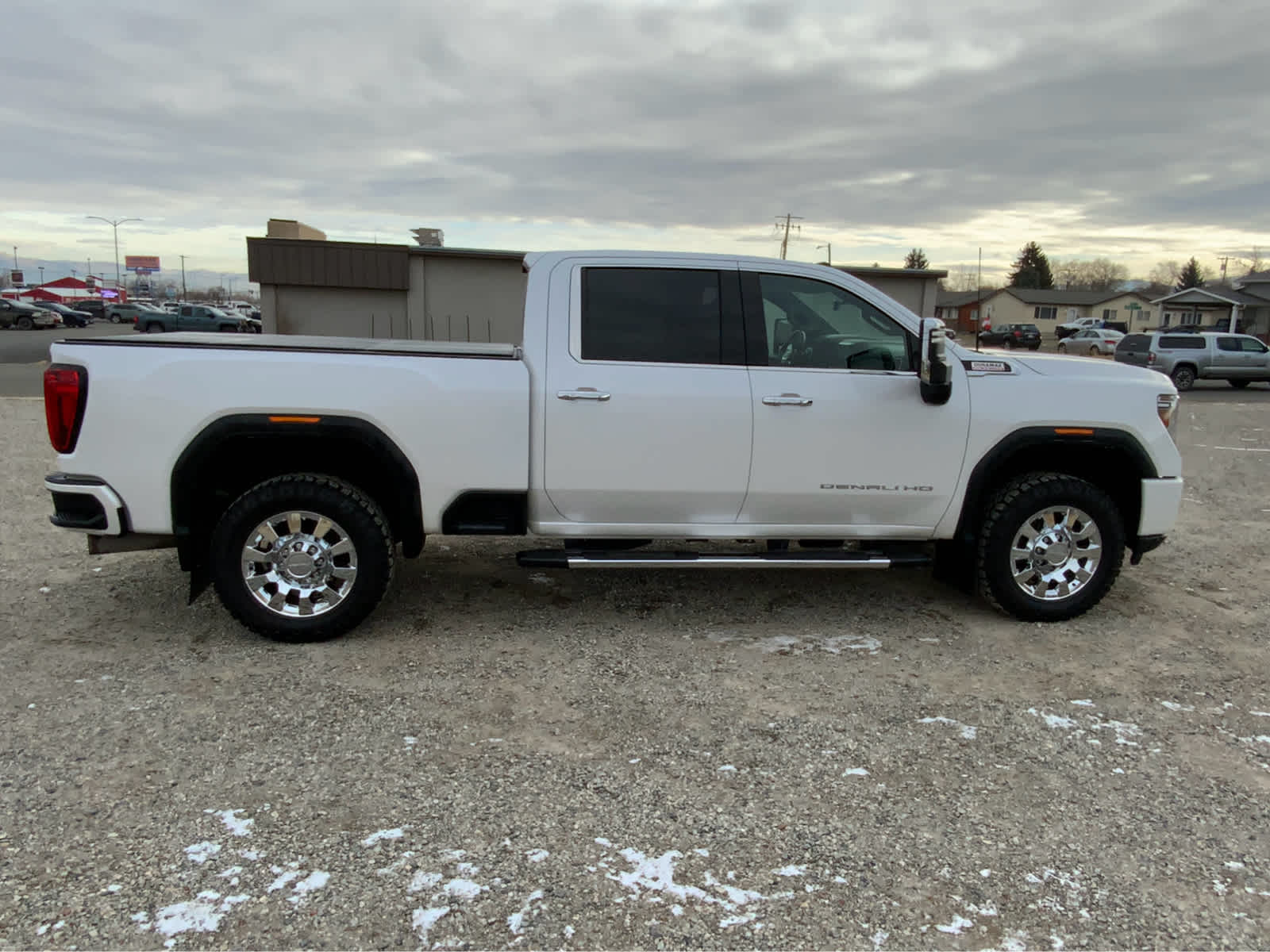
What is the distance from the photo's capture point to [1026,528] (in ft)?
16.4

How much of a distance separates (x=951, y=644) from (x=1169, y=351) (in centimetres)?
2432

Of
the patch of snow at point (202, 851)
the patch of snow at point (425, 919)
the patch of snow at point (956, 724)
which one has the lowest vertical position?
the patch of snow at point (425, 919)

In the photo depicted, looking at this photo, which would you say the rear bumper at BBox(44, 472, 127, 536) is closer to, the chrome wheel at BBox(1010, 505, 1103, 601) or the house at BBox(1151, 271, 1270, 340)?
the chrome wheel at BBox(1010, 505, 1103, 601)

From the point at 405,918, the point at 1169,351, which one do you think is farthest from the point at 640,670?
the point at 1169,351

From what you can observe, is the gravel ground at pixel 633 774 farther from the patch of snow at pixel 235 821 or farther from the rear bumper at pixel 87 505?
the rear bumper at pixel 87 505

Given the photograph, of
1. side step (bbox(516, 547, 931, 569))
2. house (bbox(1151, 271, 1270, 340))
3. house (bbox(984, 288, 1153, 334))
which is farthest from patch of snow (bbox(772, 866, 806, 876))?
house (bbox(984, 288, 1153, 334))

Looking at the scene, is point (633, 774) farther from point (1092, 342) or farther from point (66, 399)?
point (1092, 342)

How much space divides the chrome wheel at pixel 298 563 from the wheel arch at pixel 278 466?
329 mm

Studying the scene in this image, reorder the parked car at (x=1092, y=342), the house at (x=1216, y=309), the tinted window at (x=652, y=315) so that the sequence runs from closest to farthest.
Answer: the tinted window at (x=652, y=315)
the parked car at (x=1092, y=342)
the house at (x=1216, y=309)

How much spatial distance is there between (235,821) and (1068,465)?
469 cm

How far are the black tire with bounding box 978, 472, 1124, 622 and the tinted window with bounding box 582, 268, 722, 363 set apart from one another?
184 cm

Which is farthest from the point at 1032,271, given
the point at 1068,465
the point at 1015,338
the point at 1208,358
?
the point at 1068,465

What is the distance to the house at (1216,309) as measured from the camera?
71256 millimetres

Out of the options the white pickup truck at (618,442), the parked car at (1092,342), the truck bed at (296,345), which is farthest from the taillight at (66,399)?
the parked car at (1092,342)
